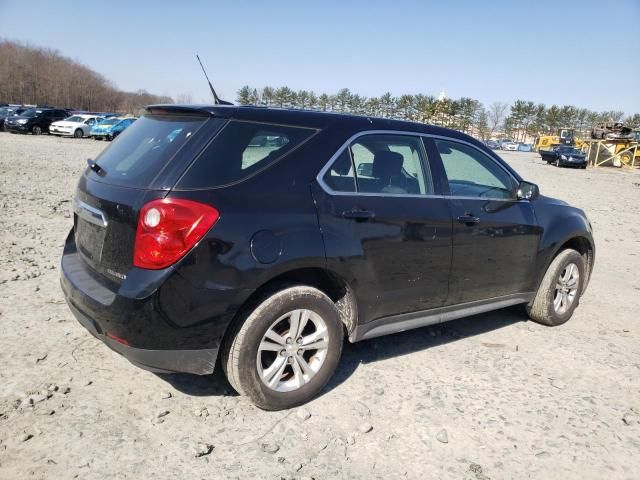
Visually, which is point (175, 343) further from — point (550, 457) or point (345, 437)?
point (550, 457)

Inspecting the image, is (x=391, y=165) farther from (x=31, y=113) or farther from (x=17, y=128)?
(x=31, y=113)

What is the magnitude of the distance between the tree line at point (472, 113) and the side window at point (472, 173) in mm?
66348

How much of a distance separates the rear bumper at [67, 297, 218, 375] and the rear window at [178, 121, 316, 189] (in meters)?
0.89

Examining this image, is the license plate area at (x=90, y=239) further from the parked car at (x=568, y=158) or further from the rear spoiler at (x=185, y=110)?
the parked car at (x=568, y=158)

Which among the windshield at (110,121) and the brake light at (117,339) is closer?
the brake light at (117,339)

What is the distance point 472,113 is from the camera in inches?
3588

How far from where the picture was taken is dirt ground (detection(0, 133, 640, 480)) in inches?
106

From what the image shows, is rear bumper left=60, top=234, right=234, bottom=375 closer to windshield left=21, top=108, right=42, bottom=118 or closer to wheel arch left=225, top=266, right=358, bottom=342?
wheel arch left=225, top=266, right=358, bottom=342

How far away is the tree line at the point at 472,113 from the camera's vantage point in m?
74.9

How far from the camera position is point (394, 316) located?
3.61m

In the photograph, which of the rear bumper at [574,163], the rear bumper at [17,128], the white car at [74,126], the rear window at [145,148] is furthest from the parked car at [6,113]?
the rear bumper at [574,163]

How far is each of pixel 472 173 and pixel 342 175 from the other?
148 centimetres

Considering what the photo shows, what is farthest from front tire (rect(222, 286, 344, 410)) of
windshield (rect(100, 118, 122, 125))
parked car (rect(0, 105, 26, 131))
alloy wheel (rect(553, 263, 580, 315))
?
parked car (rect(0, 105, 26, 131))

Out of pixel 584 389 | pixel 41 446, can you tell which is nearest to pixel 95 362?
pixel 41 446
